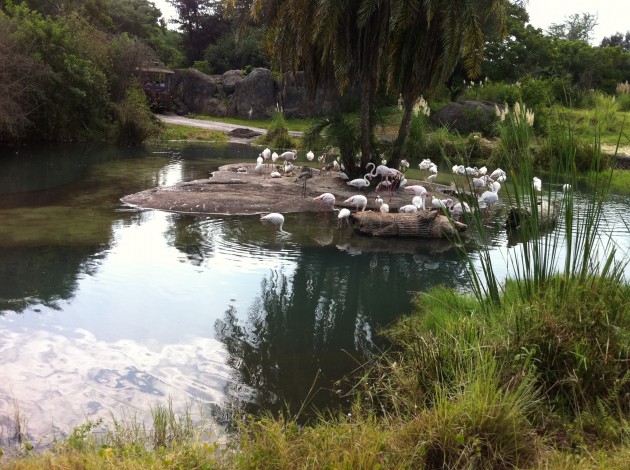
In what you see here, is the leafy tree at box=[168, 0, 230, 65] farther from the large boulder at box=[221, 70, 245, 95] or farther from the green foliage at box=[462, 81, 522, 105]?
→ the green foliage at box=[462, 81, 522, 105]

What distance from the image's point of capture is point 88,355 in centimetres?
576

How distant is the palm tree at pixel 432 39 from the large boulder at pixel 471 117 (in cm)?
1207

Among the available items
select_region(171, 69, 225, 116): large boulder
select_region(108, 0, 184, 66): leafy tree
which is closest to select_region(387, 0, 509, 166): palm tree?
select_region(171, 69, 225, 116): large boulder

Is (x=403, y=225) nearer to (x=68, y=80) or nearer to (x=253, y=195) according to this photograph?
(x=253, y=195)

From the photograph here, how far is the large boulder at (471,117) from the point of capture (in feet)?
85.8

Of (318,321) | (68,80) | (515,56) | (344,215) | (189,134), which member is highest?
(515,56)

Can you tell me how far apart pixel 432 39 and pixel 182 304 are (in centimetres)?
867

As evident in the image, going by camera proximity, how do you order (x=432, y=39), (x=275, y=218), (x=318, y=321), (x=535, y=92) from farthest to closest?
1. (x=535, y=92)
2. (x=432, y=39)
3. (x=275, y=218)
4. (x=318, y=321)

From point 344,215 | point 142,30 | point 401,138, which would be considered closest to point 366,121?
point 401,138

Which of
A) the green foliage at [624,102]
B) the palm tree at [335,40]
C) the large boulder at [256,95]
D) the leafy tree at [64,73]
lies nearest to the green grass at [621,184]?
the palm tree at [335,40]

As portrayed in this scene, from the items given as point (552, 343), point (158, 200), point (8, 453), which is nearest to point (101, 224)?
point (158, 200)

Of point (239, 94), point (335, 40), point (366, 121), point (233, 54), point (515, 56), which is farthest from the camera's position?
point (233, 54)

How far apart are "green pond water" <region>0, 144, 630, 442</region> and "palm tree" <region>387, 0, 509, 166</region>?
4046 mm

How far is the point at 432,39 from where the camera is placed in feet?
A: 43.2
